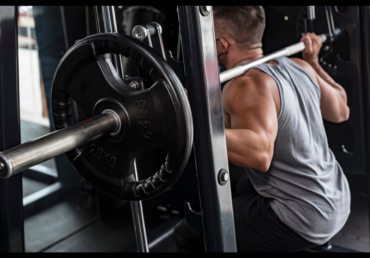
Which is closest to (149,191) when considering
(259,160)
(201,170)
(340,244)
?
(201,170)

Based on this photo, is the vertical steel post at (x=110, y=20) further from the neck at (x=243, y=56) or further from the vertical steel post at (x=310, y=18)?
the vertical steel post at (x=310, y=18)

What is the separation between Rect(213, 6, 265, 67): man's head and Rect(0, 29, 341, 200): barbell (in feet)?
2.30

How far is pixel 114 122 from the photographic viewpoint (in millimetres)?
805

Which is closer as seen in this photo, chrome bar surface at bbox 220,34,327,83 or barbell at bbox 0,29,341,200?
barbell at bbox 0,29,341,200

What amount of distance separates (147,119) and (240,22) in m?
0.78

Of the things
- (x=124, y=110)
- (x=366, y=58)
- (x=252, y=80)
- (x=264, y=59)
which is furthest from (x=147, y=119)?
(x=366, y=58)

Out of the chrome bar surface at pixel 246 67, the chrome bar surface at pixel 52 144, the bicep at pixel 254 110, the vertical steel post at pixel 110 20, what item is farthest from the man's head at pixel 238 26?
the chrome bar surface at pixel 52 144

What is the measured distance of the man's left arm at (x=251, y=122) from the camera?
110 cm

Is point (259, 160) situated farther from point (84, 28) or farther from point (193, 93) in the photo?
point (84, 28)

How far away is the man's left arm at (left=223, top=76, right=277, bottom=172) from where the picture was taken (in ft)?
3.62

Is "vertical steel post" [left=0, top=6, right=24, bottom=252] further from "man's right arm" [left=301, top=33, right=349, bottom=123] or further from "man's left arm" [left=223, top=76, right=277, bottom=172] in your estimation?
"man's right arm" [left=301, top=33, right=349, bottom=123]

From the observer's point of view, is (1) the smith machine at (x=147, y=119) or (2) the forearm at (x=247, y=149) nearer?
(1) the smith machine at (x=147, y=119)

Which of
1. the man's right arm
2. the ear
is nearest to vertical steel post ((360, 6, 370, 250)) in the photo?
the man's right arm

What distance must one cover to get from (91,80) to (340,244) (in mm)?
1750
